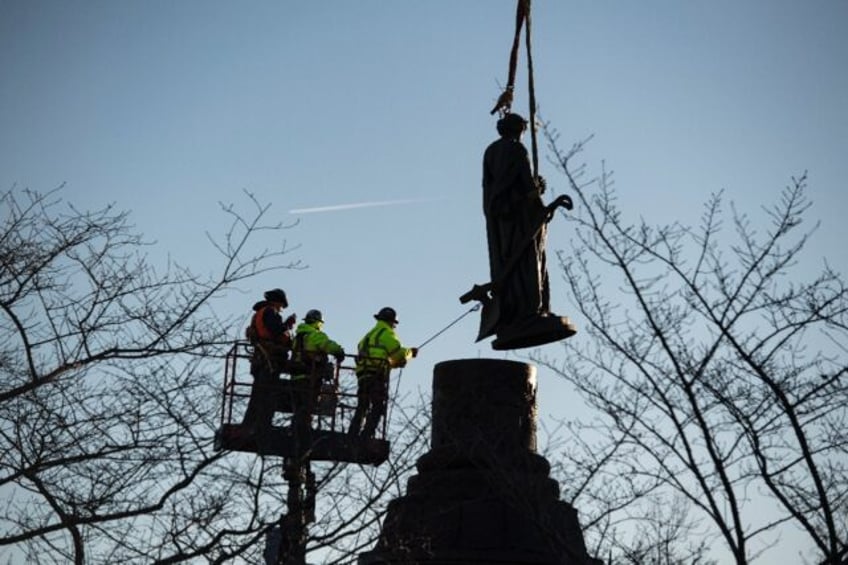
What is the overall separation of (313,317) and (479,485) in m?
4.13

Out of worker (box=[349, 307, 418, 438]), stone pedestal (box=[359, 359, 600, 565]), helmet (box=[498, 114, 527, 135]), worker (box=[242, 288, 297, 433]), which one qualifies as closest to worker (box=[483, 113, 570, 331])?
helmet (box=[498, 114, 527, 135])

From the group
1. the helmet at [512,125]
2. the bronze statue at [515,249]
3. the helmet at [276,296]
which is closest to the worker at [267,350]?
the helmet at [276,296]

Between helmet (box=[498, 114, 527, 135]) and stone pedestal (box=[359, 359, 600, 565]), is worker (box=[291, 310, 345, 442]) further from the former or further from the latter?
helmet (box=[498, 114, 527, 135])

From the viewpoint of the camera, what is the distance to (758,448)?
8.05 metres

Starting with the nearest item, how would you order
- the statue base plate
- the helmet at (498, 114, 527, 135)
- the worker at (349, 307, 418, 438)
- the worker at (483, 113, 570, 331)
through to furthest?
the statue base plate, the worker at (483, 113, 570, 331), the helmet at (498, 114, 527, 135), the worker at (349, 307, 418, 438)

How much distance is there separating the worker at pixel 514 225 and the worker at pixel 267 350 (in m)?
2.97

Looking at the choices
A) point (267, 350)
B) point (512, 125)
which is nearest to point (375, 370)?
point (267, 350)

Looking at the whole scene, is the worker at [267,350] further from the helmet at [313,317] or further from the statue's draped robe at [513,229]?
the statue's draped robe at [513,229]

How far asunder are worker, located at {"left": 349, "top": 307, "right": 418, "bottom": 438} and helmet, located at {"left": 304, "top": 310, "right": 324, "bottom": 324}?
0.64 meters

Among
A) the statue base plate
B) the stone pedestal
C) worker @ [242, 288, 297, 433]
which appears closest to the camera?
the stone pedestal

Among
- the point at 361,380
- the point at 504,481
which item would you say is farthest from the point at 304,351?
the point at 504,481

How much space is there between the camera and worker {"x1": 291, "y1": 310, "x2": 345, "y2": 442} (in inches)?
554

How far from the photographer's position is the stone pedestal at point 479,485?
10945 millimetres

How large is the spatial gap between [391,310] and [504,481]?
444 cm
